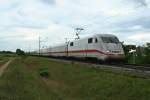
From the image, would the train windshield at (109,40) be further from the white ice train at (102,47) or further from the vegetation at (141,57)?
the vegetation at (141,57)

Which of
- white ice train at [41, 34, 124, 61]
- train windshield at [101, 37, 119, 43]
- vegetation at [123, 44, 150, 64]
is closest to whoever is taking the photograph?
white ice train at [41, 34, 124, 61]

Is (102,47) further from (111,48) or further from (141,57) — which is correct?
(141,57)

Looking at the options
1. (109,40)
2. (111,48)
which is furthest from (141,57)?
(111,48)

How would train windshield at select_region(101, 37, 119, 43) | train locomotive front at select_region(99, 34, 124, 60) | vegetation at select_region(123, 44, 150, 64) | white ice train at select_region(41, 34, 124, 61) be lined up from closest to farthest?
train locomotive front at select_region(99, 34, 124, 60) → white ice train at select_region(41, 34, 124, 61) → train windshield at select_region(101, 37, 119, 43) → vegetation at select_region(123, 44, 150, 64)

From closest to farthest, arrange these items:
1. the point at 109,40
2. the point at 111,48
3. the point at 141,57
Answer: the point at 111,48
the point at 109,40
the point at 141,57

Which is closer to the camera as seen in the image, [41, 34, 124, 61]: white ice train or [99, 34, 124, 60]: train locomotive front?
[99, 34, 124, 60]: train locomotive front

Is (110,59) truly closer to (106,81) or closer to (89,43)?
(89,43)

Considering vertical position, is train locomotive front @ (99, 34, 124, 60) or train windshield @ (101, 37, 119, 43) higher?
train windshield @ (101, 37, 119, 43)

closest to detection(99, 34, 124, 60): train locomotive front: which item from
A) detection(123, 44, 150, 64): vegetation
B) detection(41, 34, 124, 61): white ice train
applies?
detection(41, 34, 124, 61): white ice train

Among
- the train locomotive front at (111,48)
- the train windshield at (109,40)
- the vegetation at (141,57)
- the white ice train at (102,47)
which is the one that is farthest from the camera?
the vegetation at (141,57)

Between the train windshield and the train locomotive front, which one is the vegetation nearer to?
the train windshield

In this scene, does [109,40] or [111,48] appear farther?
[109,40]

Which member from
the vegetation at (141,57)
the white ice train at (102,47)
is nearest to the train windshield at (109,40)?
the white ice train at (102,47)

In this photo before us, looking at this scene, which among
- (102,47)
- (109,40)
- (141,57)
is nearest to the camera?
(102,47)
